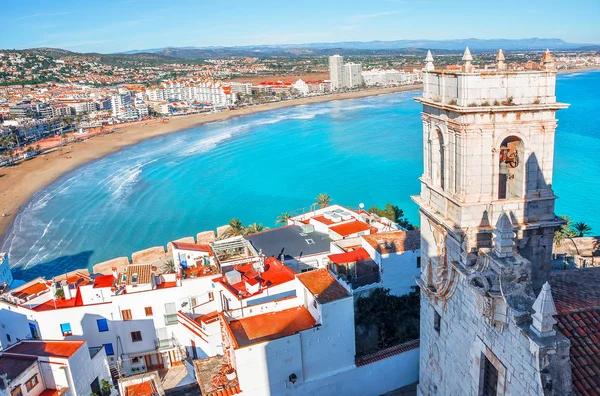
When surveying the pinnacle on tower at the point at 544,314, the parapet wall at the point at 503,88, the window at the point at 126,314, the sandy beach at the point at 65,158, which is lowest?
the sandy beach at the point at 65,158

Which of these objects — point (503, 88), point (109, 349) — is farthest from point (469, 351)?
point (109, 349)

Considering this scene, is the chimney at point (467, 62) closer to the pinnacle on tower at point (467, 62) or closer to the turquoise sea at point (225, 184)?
the pinnacle on tower at point (467, 62)

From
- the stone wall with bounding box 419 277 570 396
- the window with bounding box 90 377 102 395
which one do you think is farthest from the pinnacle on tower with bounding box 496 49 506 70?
the window with bounding box 90 377 102 395

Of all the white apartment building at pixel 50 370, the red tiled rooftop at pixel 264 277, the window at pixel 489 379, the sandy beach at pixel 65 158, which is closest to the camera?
the window at pixel 489 379

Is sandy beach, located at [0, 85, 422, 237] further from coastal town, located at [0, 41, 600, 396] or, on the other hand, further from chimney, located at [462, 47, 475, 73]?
chimney, located at [462, 47, 475, 73]

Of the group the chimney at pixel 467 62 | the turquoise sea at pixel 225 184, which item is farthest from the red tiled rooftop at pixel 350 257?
the turquoise sea at pixel 225 184

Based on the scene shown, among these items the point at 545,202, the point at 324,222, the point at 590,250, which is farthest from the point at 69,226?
the point at 545,202
